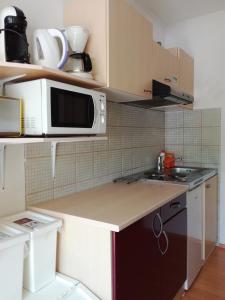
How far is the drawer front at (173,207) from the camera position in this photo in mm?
1596

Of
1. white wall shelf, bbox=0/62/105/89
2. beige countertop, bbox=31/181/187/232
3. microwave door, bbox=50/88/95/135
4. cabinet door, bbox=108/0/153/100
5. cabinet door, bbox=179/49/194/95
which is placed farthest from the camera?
cabinet door, bbox=179/49/194/95

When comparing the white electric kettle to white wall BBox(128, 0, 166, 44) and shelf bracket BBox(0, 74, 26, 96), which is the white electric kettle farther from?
white wall BBox(128, 0, 166, 44)

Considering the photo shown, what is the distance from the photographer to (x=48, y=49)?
3.92 ft

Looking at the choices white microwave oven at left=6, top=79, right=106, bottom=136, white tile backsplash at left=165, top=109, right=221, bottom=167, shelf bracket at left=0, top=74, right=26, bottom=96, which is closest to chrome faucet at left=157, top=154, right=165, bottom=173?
white tile backsplash at left=165, top=109, right=221, bottom=167

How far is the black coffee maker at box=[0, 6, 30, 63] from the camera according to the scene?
107 centimetres

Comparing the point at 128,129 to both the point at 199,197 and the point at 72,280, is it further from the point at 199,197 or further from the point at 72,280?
the point at 72,280

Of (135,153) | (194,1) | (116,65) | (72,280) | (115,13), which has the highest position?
(194,1)

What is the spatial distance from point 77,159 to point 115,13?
0.94 metres

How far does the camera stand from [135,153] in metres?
2.46

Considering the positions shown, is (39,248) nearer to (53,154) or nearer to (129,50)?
(53,154)

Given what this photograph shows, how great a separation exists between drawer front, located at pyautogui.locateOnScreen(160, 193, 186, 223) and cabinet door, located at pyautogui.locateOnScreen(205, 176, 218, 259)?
58 cm

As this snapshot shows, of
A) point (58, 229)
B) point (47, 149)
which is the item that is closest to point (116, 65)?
point (47, 149)

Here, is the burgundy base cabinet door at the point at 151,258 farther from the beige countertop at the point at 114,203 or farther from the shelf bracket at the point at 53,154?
the shelf bracket at the point at 53,154

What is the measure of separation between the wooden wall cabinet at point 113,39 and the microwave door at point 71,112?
0.81 feet
